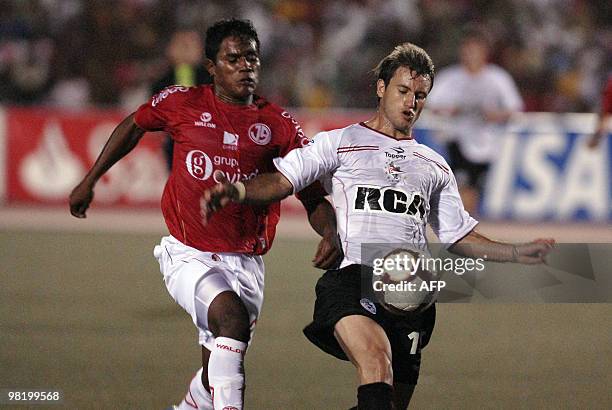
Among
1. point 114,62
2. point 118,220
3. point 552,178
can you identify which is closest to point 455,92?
point 552,178

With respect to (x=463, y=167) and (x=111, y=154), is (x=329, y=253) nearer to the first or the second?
(x=111, y=154)

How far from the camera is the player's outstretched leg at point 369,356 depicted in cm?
465

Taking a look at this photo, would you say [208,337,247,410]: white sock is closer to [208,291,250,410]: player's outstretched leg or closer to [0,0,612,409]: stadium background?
[208,291,250,410]: player's outstretched leg

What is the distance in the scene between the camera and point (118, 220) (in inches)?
596

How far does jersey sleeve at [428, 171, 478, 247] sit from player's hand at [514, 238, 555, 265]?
1.06 ft

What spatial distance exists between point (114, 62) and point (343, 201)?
1467cm

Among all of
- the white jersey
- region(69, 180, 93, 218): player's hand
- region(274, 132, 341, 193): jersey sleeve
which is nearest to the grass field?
region(69, 180, 93, 218): player's hand

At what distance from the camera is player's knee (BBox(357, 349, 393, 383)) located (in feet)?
15.4

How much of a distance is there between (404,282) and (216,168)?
115 centimetres

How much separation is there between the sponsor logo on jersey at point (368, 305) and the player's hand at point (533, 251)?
75 cm

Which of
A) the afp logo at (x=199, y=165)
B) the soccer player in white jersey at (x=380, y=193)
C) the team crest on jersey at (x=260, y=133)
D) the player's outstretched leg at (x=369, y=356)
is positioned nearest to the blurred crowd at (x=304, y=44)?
the team crest on jersey at (x=260, y=133)

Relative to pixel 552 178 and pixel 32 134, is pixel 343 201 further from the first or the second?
pixel 32 134

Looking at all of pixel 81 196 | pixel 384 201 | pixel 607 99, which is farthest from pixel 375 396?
pixel 607 99

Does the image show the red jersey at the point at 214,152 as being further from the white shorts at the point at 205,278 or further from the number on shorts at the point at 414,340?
the number on shorts at the point at 414,340
